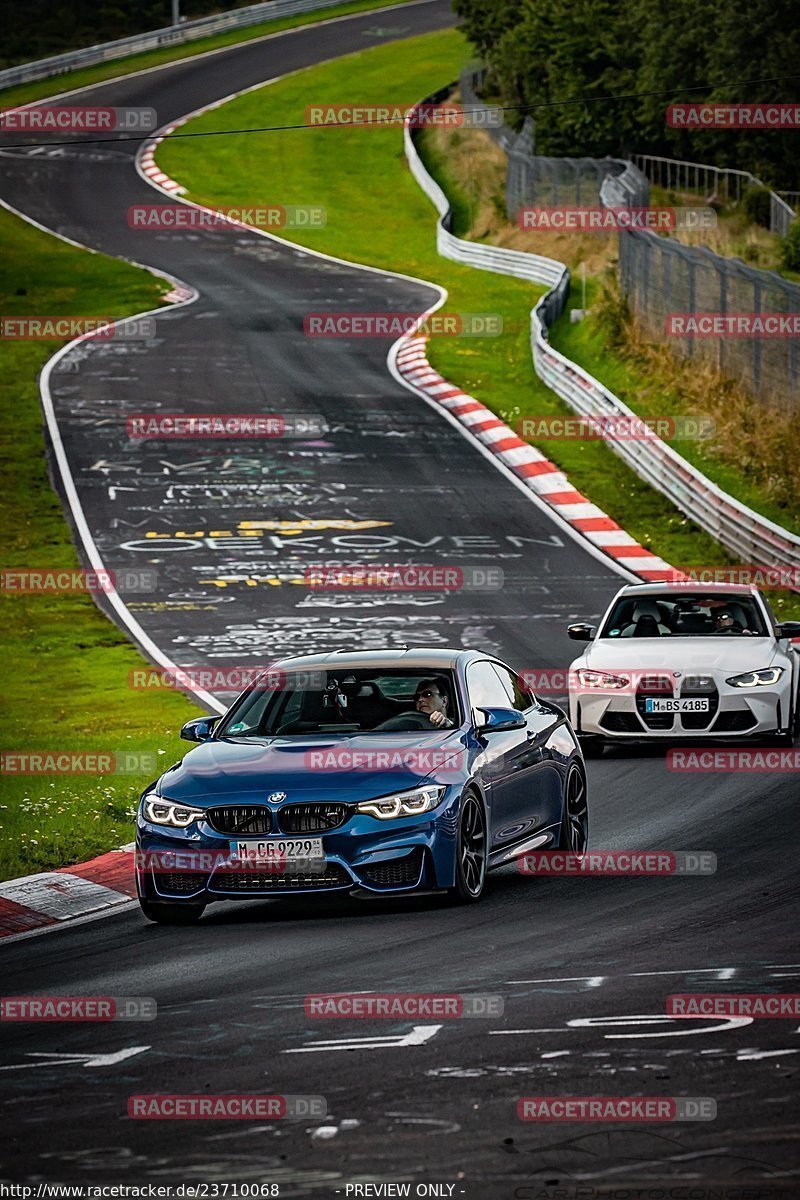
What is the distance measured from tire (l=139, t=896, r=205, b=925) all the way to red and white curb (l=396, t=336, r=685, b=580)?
17.5 m

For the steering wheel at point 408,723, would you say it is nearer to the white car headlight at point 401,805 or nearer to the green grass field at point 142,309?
the white car headlight at point 401,805

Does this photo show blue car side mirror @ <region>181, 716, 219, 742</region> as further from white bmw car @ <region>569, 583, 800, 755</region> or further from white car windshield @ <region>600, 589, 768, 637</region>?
white car windshield @ <region>600, 589, 768, 637</region>

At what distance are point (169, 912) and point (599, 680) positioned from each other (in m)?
7.14

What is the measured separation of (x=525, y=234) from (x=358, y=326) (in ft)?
38.4

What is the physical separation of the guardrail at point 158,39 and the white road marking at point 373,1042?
271ft

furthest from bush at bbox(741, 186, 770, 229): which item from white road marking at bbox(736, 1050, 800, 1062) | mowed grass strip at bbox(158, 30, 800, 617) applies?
white road marking at bbox(736, 1050, 800, 1062)

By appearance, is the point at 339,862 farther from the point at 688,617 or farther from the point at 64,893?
the point at 688,617

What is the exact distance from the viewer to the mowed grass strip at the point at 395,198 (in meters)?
34.4

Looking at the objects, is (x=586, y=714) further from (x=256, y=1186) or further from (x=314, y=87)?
(x=314, y=87)

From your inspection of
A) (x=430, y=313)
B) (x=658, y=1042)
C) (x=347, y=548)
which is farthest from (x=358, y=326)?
(x=658, y=1042)

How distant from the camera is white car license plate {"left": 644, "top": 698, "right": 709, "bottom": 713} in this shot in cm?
1778

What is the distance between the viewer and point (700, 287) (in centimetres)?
3734

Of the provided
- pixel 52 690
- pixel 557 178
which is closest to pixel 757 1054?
pixel 52 690

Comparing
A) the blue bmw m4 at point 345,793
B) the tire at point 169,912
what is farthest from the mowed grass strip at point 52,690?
the blue bmw m4 at point 345,793
